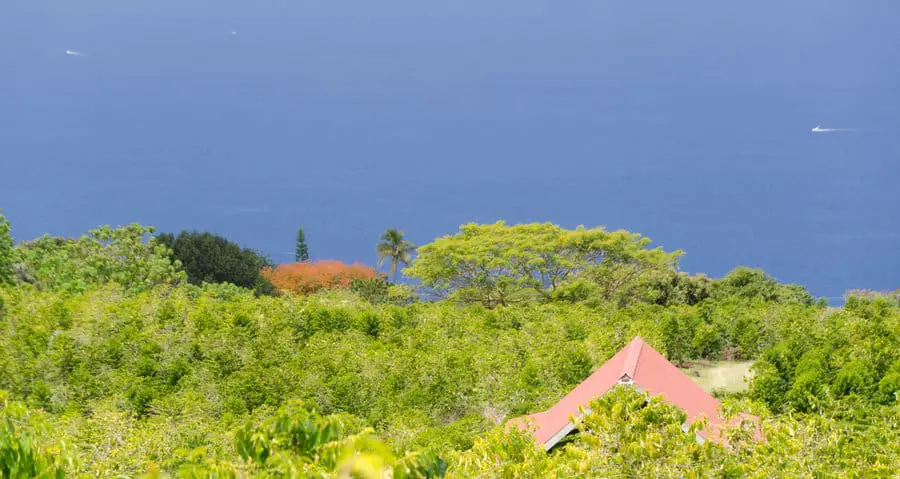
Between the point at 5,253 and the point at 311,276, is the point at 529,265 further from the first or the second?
the point at 311,276

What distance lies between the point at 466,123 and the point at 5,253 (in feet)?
387

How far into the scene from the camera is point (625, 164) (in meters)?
127

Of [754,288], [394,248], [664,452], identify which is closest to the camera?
[664,452]

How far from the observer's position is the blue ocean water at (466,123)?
118 m

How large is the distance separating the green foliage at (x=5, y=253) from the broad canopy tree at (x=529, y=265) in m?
12.1

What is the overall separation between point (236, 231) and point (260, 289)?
79.4m

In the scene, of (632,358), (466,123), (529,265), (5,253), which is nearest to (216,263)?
(5,253)

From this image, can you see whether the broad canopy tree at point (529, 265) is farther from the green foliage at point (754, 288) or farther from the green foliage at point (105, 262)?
the green foliage at point (105, 262)

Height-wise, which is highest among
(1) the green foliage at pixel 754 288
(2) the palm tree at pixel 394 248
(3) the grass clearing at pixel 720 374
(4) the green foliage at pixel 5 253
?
(2) the palm tree at pixel 394 248

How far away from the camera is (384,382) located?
15.4 meters

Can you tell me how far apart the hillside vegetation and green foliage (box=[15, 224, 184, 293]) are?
68 millimetres

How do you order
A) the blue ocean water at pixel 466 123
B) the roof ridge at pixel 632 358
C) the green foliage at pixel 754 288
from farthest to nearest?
the blue ocean water at pixel 466 123, the green foliage at pixel 754 288, the roof ridge at pixel 632 358

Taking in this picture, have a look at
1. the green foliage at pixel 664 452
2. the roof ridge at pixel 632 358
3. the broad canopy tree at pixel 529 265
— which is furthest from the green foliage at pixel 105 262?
the green foliage at pixel 664 452

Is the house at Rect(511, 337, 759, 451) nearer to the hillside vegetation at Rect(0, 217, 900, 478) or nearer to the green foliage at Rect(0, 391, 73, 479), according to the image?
the hillside vegetation at Rect(0, 217, 900, 478)
